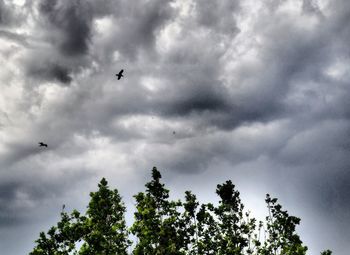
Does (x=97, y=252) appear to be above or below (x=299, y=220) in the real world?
below

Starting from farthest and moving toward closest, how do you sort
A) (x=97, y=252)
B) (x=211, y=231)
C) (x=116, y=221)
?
(x=211, y=231), (x=116, y=221), (x=97, y=252)

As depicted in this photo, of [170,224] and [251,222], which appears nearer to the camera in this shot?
[170,224]

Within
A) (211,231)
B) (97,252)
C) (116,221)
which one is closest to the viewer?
(97,252)

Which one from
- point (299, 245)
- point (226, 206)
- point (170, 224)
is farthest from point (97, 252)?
point (299, 245)

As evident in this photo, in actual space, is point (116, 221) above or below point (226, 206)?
below

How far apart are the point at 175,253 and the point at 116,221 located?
684cm

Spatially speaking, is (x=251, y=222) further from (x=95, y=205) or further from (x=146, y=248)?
(x=95, y=205)

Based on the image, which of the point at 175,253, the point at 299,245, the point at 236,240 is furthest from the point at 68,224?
the point at 299,245

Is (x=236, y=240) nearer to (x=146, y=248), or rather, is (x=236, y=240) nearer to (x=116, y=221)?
(x=146, y=248)

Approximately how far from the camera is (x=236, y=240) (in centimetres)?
3716

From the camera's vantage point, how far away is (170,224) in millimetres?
33812

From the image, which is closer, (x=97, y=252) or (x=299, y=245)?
(x=97, y=252)

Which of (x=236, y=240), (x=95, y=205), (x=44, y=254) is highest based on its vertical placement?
(x=95, y=205)

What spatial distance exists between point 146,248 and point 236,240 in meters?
10.3
